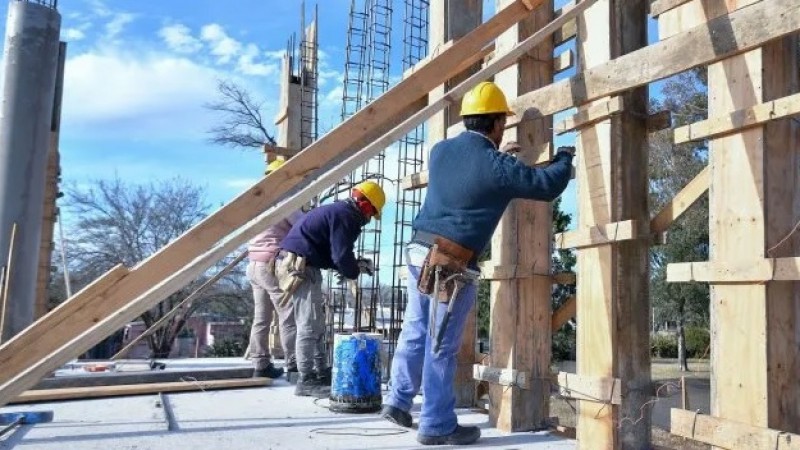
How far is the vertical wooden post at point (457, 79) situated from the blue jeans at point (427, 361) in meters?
0.92

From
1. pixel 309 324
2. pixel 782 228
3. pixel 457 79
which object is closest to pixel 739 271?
pixel 782 228

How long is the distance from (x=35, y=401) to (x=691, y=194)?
451cm

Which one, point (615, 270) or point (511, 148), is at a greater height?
point (511, 148)

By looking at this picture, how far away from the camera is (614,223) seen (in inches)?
134

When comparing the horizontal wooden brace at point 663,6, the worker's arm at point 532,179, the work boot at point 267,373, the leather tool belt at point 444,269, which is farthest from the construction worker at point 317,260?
the horizontal wooden brace at point 663,6

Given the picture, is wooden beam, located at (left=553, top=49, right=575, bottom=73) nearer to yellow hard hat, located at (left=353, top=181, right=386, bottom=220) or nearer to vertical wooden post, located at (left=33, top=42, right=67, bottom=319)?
yellow hard hat, located at (left=353, top=181, right=386, bottom=220)

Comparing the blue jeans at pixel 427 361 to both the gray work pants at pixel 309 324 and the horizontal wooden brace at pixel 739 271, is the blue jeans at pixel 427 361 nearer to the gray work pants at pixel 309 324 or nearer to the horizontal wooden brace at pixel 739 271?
the horizontal wooden brace at pixel 739 271

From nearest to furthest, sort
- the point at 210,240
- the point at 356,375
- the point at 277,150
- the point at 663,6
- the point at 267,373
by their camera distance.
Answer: the point at 210,240 → the point at 663,6 → the point at 356,375 → the point at 267,373 → the point at 277,150

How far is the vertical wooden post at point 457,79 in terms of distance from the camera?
16.1ft

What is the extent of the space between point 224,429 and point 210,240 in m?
1.48

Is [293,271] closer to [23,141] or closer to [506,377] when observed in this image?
[506,377]

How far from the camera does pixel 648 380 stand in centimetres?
355

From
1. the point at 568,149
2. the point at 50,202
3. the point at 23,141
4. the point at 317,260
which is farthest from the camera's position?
the point at 50,202

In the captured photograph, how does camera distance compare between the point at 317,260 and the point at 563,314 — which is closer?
the point at 563,314
